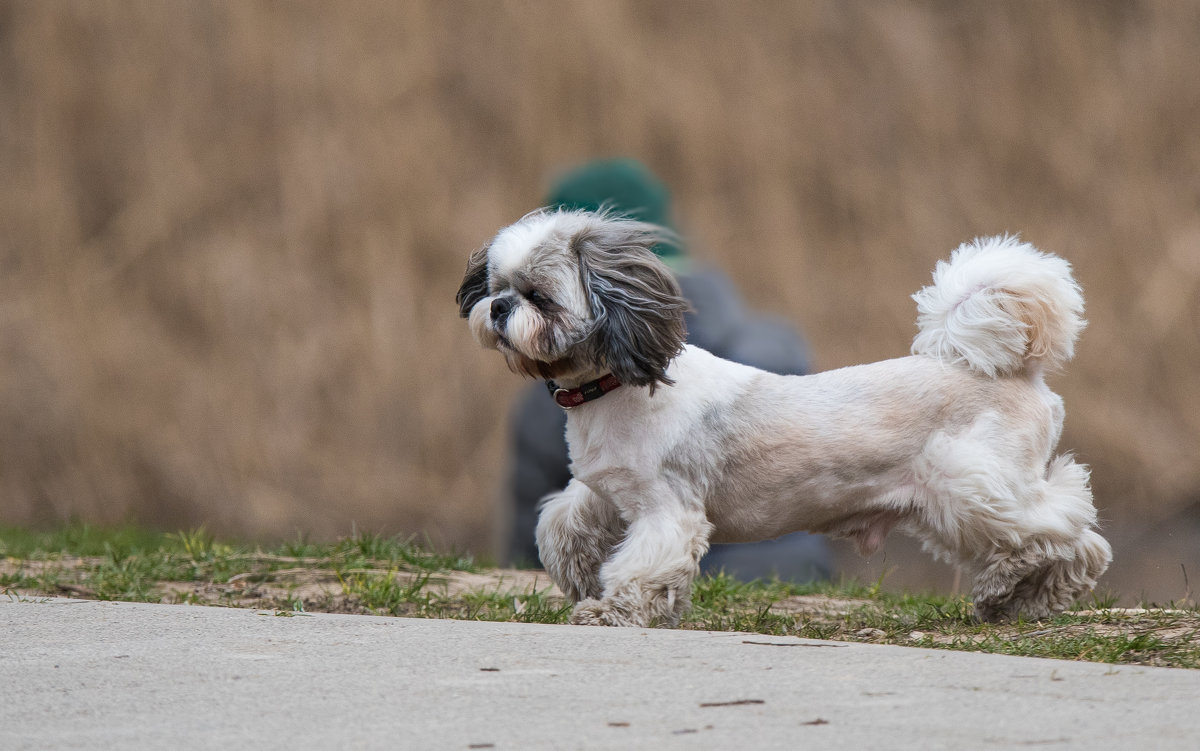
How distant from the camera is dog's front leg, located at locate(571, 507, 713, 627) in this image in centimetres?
439

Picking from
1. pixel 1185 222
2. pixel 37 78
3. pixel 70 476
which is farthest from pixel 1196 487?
pixel 37 78

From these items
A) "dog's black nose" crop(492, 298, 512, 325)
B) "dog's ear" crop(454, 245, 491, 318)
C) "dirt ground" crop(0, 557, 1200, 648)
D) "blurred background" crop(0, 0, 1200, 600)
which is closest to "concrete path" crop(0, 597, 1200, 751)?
"dirt ground" crop(0, 557, 1200, 648)

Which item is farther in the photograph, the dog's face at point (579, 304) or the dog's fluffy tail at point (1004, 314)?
the dog's fluffy tail at point (1004, 314)

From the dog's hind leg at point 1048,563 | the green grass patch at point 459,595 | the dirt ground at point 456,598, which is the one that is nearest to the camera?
the green grass patch at point 459,595

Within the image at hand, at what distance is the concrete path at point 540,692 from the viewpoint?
269 cm

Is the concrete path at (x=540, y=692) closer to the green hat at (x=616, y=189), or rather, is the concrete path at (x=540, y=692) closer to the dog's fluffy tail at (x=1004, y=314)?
the dog's fluffy tail at (x=1004, y=314)

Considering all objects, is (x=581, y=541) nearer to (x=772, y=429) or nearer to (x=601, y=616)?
(x=601, y=616)

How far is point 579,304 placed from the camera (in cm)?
449

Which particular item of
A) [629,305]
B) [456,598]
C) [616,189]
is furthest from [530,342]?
[616,189]

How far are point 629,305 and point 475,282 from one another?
63 cm

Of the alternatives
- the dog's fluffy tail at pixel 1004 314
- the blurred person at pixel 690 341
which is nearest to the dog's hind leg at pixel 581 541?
the dog's fluffy tail at pixel 1004 314

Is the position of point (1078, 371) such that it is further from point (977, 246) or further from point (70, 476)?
point (70, 476)

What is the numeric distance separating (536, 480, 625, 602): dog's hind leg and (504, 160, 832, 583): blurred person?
7.47 feet

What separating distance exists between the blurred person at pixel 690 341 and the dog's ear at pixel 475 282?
225 centimetres
